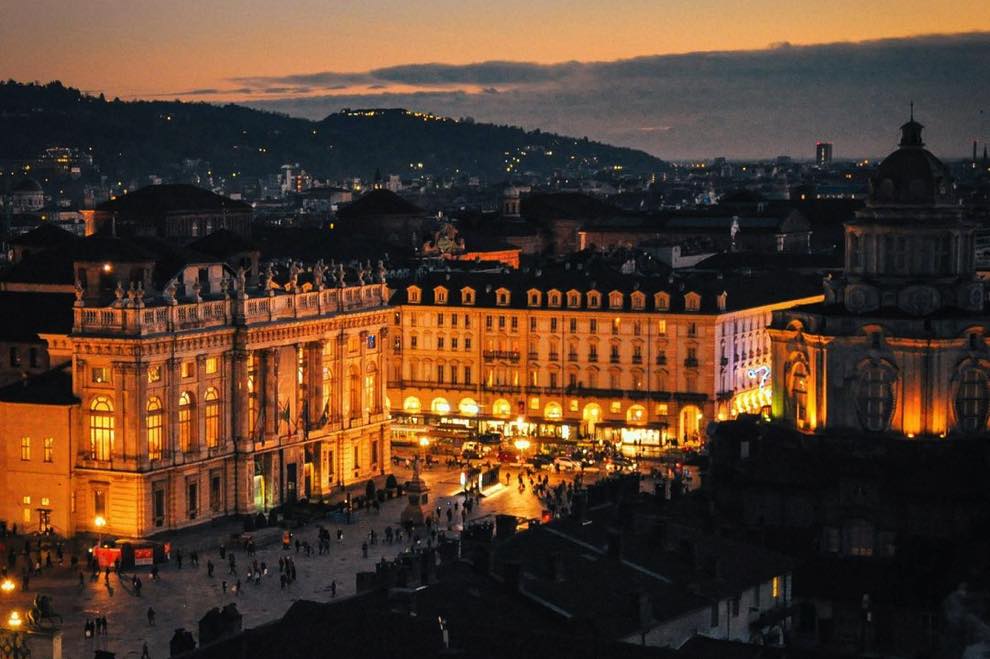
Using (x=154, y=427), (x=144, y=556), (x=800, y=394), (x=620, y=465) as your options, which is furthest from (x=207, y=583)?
(x=620, y=465)

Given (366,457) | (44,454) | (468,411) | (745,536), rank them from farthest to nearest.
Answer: (468,411), (366,457), (44,454), (745,536)

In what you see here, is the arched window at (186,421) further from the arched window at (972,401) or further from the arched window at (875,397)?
the arched window at (972,401)

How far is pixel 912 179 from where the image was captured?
10312 cm

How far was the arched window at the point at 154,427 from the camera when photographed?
108 metres

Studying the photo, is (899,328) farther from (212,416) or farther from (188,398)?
(188,398)

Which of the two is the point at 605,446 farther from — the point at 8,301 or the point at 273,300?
the point at 8,301

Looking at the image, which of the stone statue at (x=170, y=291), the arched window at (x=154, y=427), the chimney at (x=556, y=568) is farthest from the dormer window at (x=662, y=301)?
the chimney at (x=556, y=568)

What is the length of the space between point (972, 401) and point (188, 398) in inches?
1477

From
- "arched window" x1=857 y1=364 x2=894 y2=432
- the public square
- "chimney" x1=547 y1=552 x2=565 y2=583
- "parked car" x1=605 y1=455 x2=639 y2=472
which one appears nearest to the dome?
"arched window" x1=857 y1=364 x2=894 y2=432

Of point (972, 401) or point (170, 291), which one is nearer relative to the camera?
point (972, 401)

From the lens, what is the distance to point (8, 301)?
12112 cm

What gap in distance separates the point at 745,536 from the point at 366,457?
40.7 meters

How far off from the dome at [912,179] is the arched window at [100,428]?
3683 cm

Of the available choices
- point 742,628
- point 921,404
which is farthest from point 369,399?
point 742,628
